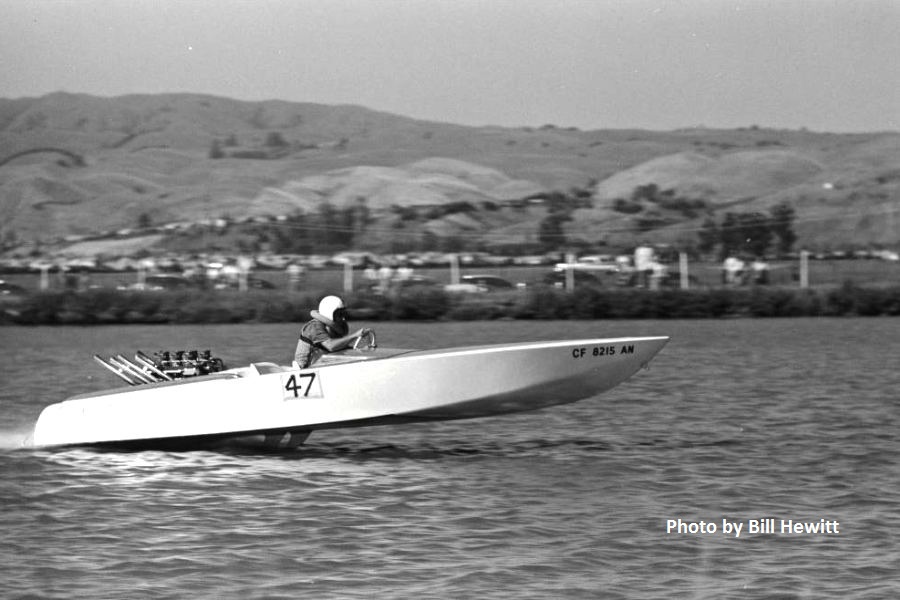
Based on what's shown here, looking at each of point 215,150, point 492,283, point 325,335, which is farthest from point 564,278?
point 215,150

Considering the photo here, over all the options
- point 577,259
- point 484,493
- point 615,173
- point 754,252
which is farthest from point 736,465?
point 615,173

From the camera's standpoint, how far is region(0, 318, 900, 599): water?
394 inches

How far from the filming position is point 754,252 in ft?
255

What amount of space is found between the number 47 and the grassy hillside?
68.8 meters

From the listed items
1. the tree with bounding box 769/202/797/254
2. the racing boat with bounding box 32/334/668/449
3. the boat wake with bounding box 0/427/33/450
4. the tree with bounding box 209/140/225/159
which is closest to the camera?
the racing boat with bounding box 32/334/668/449

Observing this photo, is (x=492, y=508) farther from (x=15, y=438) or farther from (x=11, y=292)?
(x=11, y=292)

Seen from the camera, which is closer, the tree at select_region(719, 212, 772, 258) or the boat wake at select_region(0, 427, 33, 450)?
the boat wake at select_region(0, 427, 33, 450)

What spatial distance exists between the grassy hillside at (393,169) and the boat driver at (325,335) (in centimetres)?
6853

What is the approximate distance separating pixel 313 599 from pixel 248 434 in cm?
524

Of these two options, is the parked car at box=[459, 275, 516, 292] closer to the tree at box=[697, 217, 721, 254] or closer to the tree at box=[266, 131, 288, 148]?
the tree at box=[697, 217, 721, 254]

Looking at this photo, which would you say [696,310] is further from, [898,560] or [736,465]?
[898,560]

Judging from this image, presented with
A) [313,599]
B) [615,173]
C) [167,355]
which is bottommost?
[313,599]

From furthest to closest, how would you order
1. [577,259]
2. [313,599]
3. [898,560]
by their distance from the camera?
[577,259], [898,560], [313,599]

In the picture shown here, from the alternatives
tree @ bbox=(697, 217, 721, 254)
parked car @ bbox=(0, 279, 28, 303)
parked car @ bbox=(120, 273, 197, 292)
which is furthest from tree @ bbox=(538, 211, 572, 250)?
parked car @ bbox=(0, 279, 28, 303)
